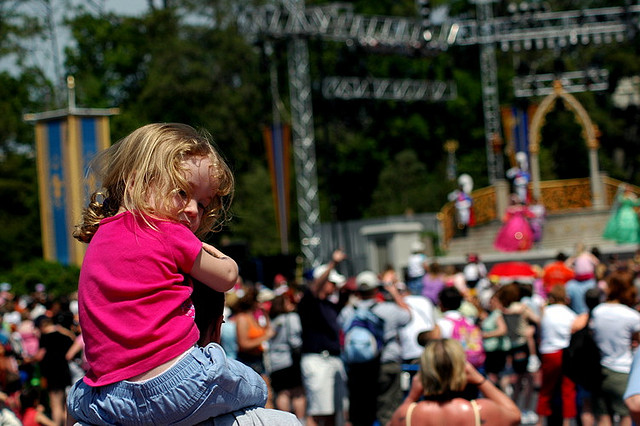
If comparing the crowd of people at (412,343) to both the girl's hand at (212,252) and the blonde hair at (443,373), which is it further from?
the girl's hand at (212,252)

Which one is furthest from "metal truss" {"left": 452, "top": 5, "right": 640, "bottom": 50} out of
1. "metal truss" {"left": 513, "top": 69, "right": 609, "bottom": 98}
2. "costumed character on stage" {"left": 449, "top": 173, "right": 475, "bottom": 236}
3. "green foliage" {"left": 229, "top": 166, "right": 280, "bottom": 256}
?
"green foliage" {"left": 229, "top": 166, "right": 280, "bottom": 256}

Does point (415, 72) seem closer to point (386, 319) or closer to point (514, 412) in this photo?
point (386, 319)

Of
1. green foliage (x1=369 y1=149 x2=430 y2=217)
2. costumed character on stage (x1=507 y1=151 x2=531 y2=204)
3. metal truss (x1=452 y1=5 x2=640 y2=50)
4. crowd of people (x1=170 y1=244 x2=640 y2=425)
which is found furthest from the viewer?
green foliage (x1=369 y1=149 x2=430 y2=217)

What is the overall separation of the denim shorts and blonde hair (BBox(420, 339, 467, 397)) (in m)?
3.06

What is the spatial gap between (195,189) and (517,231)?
26215 mm

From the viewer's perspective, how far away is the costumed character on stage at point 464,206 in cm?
3144

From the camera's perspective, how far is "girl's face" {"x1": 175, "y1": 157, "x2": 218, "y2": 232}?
2.49 m

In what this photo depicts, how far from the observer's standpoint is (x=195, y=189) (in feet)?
8.28

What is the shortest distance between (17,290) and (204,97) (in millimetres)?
23620

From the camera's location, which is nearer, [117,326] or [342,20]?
[117,326]

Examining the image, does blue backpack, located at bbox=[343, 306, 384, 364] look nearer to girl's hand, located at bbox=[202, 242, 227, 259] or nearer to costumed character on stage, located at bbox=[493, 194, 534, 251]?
girl's hand, located at bbox=[202, 242, 227, 259]

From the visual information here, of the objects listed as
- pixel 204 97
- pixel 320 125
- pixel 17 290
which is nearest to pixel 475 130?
pixel 320 125

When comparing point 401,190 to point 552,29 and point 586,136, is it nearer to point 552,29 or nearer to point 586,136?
point 586,136

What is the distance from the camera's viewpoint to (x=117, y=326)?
2.40 metres
